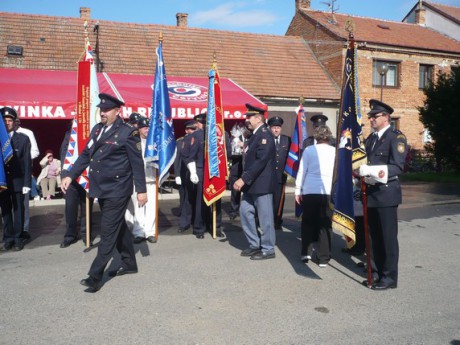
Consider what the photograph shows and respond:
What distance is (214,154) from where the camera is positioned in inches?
293

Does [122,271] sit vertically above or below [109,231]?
below

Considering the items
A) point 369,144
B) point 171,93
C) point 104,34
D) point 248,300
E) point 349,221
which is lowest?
point 248,300

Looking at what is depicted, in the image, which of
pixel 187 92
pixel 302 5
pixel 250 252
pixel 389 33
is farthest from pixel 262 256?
pixel 302 5

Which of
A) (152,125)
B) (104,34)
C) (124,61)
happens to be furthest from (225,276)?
(104,34)

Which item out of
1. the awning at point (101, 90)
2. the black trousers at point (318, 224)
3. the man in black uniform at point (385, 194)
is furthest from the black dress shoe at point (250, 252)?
the awning at point (101, 90)

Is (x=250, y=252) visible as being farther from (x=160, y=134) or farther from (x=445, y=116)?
(x=445, y=116)

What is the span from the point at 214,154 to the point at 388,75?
1774 cm

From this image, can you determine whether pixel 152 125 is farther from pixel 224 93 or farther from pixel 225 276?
pixel 224 93

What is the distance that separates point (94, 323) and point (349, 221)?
2.73 metres

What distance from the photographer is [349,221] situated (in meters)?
5.02

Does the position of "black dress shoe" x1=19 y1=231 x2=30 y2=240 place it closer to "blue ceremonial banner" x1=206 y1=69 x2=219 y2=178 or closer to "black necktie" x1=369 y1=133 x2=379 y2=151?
"blue ceremonial banner" x1=206 y1=69 x2=219 y2=178

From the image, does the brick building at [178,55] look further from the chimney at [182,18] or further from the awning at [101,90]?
the chimney at [182,18]

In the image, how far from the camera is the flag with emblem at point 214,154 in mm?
7434

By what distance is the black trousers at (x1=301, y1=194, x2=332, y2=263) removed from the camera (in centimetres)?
596
